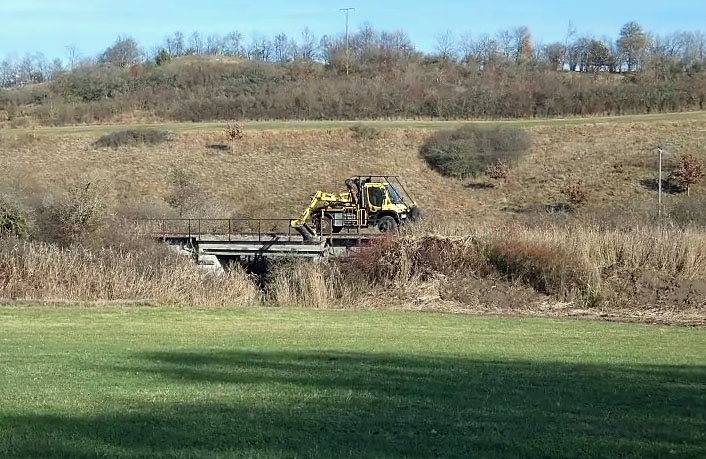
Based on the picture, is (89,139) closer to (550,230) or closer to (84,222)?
(84,222)

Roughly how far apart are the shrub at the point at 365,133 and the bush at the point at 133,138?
1419 centimetres

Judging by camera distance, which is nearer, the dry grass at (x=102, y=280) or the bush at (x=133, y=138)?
the dry grass at (x=102, y=280)

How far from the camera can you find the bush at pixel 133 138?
71625 millimetres

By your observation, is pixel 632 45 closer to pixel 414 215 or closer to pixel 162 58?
pixel 162 58

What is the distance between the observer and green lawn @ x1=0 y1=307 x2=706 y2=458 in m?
8.22

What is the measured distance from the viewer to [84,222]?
3447cm

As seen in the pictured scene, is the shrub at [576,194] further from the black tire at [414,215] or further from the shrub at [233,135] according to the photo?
the shrub at [233,135]

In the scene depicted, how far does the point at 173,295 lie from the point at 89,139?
47.4 m

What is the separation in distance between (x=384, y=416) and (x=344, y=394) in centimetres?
143

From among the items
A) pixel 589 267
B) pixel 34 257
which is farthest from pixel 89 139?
pixel 589 267

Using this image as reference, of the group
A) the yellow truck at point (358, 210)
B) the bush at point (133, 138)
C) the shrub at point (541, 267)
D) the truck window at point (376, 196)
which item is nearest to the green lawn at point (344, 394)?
the shrub at point (541, 267)

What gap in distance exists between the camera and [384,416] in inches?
377

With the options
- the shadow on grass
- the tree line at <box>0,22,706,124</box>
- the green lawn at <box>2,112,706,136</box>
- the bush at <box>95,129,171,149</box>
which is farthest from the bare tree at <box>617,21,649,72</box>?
the shadow on grass

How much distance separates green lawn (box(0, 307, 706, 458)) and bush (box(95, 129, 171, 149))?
5227cm
